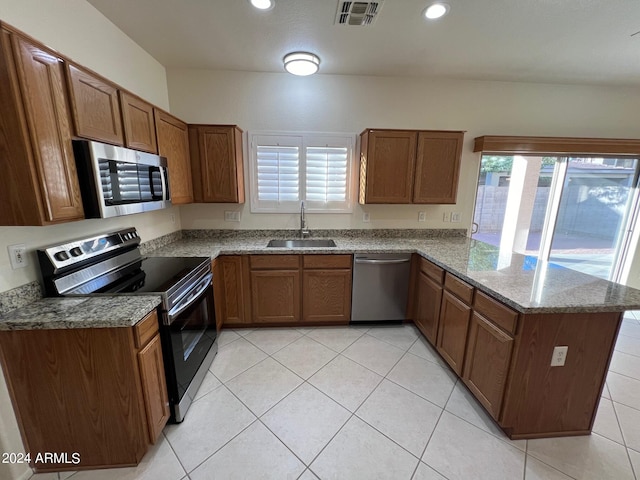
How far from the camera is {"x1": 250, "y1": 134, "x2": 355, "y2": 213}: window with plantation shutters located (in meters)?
2.84

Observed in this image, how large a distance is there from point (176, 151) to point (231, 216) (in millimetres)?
880

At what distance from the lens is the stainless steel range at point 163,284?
1440mm

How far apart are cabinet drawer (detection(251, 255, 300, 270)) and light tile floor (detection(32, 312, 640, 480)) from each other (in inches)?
31.6

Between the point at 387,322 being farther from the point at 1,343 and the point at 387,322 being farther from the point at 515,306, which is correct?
the point at 1,343

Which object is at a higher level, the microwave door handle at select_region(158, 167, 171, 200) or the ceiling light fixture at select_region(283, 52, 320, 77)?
the ceiling light fixture at select_region(283, 52, 320, 77)

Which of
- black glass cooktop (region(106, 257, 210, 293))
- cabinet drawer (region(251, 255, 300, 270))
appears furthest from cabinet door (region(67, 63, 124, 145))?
cabinet drawer (region(251, 255, 300, 270))

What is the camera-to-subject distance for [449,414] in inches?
67.2

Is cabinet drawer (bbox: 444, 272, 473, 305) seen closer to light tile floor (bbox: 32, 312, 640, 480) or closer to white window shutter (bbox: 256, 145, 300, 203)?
light tile floor (bbox: 32, 312, 640, 480)

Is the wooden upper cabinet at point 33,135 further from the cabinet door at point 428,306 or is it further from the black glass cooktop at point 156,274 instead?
the cabinet door at point 428,306

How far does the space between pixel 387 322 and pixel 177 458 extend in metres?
2.11

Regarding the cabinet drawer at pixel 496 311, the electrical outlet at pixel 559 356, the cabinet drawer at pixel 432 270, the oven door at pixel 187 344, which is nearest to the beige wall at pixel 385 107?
the cabinet drawer at pixel 432 270

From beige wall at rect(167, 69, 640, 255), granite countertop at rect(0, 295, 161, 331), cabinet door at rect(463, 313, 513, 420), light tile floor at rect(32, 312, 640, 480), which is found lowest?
light tile floor at rect(32, 312, 640, 480)

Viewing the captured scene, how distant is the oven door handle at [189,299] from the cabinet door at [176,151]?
79cm

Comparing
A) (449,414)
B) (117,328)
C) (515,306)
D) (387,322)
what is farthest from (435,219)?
(117,328)
